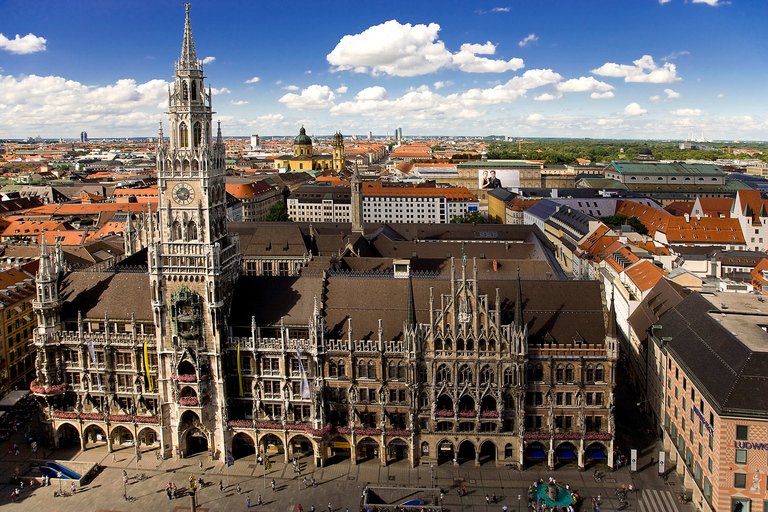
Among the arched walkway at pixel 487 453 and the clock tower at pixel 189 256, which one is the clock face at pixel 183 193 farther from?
the arched walkway at pixel 487 453

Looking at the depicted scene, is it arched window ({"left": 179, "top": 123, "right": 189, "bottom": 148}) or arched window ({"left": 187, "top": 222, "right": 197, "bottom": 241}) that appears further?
arched window ({"left": 187, "top": 222, "right": 197, "bottom": 241})

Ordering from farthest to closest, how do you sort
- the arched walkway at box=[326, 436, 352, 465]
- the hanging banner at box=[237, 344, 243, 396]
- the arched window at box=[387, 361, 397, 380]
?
the arched walkway at box=[326, 436, 352, 465] < the hanging banner at box=[237, 344, 243, 396] < the arched window at box=[387, 361, 397, 380]

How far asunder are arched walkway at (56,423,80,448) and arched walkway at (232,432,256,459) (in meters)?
20.6

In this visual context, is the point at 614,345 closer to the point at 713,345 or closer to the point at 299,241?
the point at 713,345

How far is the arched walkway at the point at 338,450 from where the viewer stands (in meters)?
77.9

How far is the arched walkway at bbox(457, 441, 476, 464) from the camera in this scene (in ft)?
254

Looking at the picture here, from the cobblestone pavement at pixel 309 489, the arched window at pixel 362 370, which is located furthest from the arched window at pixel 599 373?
the arched window at pixel 362 370

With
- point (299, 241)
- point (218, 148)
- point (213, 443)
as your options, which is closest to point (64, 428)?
point (213, 443)

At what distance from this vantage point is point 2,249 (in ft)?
477

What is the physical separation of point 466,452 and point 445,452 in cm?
276

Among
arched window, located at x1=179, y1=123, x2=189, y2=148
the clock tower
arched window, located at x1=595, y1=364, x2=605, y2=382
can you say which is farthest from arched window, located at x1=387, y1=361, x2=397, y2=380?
arched window, located at x1=179, y1=123, x2=189, y2=148

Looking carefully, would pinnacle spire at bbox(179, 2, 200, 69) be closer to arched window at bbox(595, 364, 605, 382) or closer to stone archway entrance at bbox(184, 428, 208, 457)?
stone archway entrance at bbox(184, 428, 208, 457)

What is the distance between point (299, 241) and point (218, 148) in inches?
2218

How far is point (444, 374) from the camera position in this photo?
74938 millimetres
